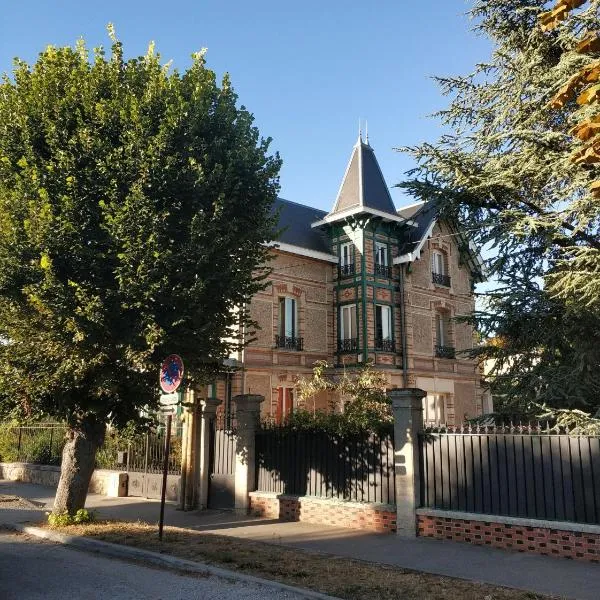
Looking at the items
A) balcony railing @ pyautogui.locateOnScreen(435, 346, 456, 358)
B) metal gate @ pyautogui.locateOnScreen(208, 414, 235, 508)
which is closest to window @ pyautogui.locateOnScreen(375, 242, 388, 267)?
balcony railing @ pyautogui.locateOnScreen(435, 346, 456, 358)

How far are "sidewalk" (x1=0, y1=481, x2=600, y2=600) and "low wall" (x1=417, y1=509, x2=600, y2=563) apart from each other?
170 mm

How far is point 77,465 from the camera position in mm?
10875

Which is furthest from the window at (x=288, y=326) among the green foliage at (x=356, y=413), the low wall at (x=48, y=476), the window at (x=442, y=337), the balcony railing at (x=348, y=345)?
the low wall at (x=48, y=476)

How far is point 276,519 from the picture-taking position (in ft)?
38.8

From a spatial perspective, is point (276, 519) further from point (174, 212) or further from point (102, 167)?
point (102, 167)

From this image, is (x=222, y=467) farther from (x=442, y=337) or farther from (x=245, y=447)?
(x=442, y=337)

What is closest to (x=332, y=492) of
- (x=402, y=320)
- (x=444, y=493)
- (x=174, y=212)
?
(x=444, y=493)

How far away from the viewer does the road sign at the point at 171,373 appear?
9.01 metres

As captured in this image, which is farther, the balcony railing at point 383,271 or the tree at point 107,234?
the balcony railing at point 383,271

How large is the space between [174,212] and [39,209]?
6.87 feet

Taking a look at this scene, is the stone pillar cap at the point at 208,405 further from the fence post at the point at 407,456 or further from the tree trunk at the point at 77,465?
the fence post at the point at 407,456

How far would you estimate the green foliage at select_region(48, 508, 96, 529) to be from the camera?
34.3 ft

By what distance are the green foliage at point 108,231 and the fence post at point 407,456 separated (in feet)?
11.4

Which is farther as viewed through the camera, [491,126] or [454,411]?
[454,411]
